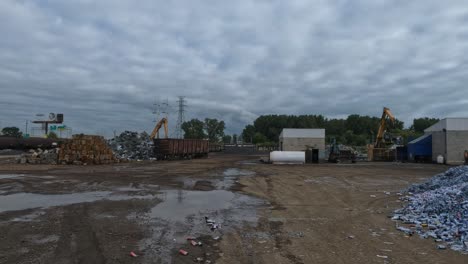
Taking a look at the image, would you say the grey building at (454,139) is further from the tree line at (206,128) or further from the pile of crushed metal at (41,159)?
the tree line at (206,128)

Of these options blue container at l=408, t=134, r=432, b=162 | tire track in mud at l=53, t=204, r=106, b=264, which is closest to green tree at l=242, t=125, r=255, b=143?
blue container at l=408, t=134, r=432, b=162

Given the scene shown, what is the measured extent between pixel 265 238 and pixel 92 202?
6.91 metres

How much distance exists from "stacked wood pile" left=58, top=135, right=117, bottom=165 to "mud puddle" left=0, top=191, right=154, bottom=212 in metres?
19.6

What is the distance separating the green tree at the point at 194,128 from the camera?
6467 inches

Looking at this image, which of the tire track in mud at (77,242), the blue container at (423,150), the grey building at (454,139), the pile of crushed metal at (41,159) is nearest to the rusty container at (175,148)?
the pile of crushed metal at (41,159)

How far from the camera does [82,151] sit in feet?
108

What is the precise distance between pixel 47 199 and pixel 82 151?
21436mm

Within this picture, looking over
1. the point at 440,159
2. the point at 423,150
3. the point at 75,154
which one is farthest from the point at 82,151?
the point at 423,150

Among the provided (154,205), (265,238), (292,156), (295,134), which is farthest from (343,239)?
(295,134)

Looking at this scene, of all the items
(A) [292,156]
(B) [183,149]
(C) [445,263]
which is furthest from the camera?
(B) [183,149]

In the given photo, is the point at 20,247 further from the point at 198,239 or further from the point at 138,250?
the point at 198,239

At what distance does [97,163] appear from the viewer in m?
33.4

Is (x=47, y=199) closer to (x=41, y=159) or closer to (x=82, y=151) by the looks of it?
(x=82, y=151)

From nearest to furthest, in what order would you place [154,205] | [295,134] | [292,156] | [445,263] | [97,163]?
[445,263] < [154,205] < [97,163] < [292,156] < [295,134]
